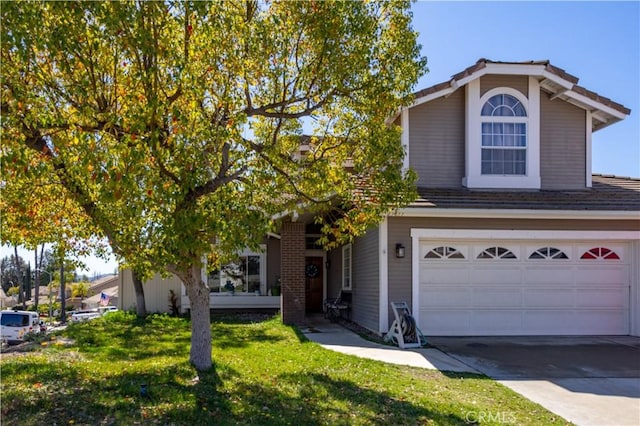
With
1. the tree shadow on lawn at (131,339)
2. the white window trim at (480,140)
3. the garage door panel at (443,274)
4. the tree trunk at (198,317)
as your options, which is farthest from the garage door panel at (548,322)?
the tree trunk at (198,317)

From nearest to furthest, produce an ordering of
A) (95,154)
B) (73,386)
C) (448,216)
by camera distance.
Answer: (95,154) → (73,386) → (448,216)

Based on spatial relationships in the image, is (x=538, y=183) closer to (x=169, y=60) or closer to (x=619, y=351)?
(x=619, y=351)

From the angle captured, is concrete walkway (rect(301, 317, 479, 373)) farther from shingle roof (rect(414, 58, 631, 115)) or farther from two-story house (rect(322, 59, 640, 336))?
shingle roof (rect(414, 58, 631, 115))

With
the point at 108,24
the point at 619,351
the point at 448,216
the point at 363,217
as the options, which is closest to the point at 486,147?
the point at 448,216

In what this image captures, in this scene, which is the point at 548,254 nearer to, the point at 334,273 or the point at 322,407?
the point at 334,273

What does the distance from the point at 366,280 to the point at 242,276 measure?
6.74m

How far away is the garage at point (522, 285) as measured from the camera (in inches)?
475

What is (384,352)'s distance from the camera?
1008cm

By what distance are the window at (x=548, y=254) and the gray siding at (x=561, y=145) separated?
6.04 feet

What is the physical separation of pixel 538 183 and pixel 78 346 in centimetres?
1151

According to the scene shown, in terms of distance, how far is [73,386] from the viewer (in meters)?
6.95

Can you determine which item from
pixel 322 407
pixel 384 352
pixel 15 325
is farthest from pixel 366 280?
pixel 15 325

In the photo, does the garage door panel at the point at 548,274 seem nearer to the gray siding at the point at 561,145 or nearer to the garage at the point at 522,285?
the garage at the point at 522,285

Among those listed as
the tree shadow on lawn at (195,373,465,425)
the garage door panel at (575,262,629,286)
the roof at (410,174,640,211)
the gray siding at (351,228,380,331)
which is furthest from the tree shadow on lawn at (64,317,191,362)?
the garage door panel at (575,262,629,286)
